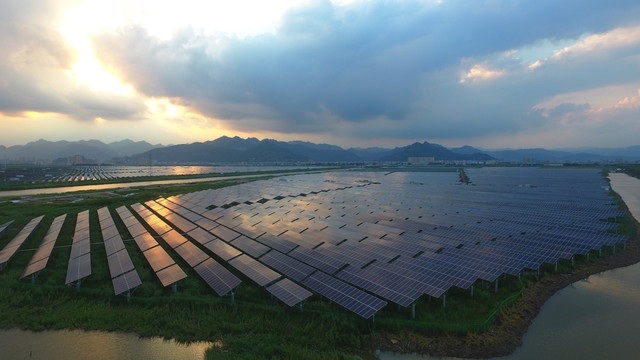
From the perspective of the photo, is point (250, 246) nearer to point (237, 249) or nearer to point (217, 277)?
point (237, 249)

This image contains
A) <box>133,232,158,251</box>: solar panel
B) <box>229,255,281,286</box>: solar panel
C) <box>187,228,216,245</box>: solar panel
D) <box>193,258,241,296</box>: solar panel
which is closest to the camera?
<box>193,258,241,296</box>: solar panel

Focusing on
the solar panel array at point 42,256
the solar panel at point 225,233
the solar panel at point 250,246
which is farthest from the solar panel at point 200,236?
the solar panel array at point 42,256

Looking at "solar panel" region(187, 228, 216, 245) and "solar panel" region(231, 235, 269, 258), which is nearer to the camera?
"solar panel" region(231, 235, 269, 258)

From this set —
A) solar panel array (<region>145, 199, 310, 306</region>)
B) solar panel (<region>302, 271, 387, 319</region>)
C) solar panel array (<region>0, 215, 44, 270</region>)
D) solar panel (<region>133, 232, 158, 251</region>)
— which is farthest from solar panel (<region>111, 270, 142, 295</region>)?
solar panel array (<region>0, 215, 44, 270</region>)

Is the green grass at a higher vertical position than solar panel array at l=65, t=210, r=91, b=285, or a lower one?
lower

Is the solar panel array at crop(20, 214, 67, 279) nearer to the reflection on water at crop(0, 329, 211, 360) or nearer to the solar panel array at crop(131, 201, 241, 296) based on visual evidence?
the reflection on water at crop(0, 329, 211, 360)

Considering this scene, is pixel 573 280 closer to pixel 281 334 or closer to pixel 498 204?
pixel 281 334

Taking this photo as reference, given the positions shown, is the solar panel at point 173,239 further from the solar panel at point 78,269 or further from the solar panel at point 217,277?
the solar panel at point 217,277

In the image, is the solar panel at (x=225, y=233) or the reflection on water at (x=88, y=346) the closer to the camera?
the reflection on water at (x=88, y=346)
